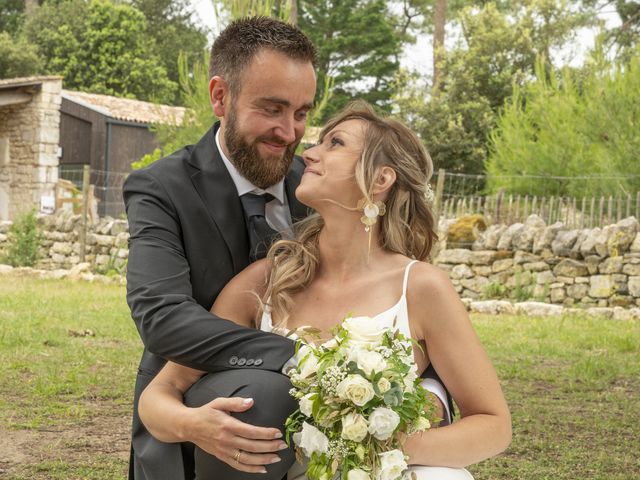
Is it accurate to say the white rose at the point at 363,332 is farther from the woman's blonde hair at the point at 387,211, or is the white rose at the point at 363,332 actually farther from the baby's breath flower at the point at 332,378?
the woman's blonde hair at the point at 387,211

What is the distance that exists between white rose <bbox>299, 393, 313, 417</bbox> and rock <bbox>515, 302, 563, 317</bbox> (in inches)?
414

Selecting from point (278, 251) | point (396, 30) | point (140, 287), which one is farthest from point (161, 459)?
point (396, 30)

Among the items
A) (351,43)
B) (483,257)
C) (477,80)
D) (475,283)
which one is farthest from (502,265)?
(351,43)

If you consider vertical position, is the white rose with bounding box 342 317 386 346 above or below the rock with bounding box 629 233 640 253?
above

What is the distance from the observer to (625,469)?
19.6ft

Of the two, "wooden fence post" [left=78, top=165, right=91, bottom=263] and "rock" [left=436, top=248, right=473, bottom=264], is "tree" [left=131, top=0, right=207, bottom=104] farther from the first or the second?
"rock" [left=436, top=248, right=473, bottom=264]

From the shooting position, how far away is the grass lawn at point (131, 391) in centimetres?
591

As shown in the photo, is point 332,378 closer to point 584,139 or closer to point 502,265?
point 502,265

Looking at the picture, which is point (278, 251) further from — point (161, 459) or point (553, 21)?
point (553, 21)

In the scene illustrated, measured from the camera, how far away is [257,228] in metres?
3.83

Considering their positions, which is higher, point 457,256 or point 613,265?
point 613,265

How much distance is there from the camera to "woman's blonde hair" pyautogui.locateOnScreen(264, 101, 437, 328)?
3.49 meters

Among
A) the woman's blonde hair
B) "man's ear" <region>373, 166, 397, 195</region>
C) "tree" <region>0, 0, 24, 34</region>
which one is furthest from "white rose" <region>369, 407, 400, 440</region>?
"tree" <region>0, 0, 24, 34</region>

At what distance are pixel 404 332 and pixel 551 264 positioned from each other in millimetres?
11308
